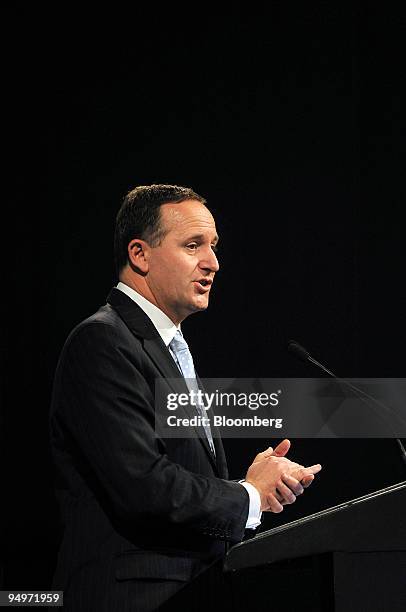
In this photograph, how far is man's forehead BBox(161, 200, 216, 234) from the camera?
186cm

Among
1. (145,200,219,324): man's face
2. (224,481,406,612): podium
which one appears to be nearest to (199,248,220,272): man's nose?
(145,200,219,324): man's face

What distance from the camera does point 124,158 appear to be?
270 cm

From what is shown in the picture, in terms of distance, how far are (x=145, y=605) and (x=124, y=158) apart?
163 cm

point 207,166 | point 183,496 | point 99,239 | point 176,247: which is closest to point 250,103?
point 207,166

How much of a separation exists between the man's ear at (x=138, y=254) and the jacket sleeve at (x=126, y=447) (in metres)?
0.29

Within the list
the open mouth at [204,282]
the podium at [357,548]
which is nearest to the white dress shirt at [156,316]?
the open mouth at [204,282]

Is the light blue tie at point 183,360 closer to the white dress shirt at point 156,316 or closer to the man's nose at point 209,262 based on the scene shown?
the white dress shirt at point 156,316

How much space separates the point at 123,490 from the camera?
1.44 meters

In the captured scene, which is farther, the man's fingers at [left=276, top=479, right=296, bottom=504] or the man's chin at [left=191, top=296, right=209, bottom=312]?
the man's chin at [left=191, top=296, right=209, bottom=312]

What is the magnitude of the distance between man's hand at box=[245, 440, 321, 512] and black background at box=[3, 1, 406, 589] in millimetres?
1170

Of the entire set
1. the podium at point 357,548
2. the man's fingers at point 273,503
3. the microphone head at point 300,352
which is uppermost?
the microphone head at point 300,352

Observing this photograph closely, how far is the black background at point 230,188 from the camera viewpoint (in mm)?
2645

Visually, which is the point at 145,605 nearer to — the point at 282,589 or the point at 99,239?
the point at 282,589

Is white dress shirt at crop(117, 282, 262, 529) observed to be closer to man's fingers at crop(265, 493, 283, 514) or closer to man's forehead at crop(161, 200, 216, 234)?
man's forehead at crop(161, 200, 216, 234)
